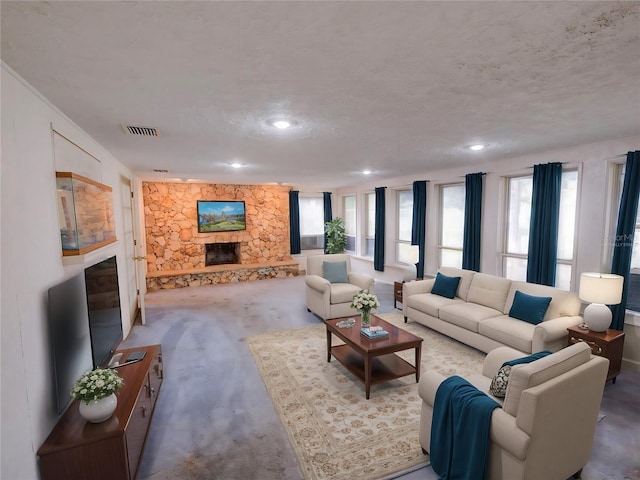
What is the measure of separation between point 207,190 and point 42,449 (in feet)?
21.9

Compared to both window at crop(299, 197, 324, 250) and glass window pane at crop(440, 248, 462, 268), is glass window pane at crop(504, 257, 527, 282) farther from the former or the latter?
window at crop(299, 197, 324, 250)

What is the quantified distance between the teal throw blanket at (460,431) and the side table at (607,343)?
205cm

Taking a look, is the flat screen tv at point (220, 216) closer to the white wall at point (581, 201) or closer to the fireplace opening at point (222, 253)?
the fireplace opening at point (222, 253)

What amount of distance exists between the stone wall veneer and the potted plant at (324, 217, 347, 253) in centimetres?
118

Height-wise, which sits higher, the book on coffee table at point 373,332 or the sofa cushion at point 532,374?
the sofa cushion at point 532,374

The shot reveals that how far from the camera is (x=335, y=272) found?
5.50m

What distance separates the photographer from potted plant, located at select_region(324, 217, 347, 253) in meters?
8.74

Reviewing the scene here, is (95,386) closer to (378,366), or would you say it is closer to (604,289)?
(378,366)

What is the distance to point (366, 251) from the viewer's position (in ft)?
28.6

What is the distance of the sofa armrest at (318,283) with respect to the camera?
4.90 m

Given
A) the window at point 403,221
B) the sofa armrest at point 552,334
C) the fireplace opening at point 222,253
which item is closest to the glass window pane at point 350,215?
the window at point 403,221

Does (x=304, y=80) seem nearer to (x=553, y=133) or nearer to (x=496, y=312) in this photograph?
(x=553, y=133)

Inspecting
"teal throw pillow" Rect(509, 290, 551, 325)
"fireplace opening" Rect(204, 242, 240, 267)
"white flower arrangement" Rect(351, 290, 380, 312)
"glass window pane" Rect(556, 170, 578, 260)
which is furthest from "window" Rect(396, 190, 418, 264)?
"fireplace opening" Rect(204, 242, 240, 267)

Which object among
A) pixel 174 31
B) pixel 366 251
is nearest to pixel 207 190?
pixel 366 251
